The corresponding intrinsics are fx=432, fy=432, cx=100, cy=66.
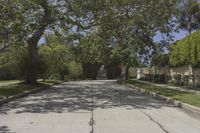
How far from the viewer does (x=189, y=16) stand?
4481 centimetres

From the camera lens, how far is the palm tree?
4328 cm

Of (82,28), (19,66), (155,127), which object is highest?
(82,28)

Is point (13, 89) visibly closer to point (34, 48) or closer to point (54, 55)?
point (34, 48)

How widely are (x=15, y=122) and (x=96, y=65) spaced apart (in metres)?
69.7

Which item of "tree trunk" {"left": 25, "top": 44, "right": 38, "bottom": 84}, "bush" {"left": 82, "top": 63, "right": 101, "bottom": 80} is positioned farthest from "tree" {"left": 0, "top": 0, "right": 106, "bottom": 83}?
"bush" {"left": 82, "top": 63, "right": 101, "bottom": 80}

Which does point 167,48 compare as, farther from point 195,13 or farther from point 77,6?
point 77,6

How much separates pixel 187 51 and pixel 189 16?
4.76m

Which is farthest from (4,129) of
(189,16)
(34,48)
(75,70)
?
(75,70)

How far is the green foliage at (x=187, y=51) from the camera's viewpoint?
39.3 metres

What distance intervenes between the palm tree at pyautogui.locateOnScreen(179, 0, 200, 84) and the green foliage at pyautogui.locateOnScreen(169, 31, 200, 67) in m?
0.82

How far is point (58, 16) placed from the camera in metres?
33.2

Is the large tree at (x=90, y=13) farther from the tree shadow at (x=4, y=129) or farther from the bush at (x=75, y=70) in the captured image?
the bush at (x=75, y=70)

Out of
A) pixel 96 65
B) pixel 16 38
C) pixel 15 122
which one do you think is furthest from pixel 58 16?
pixel 96 65

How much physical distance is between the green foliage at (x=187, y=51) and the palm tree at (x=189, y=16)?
82cm
